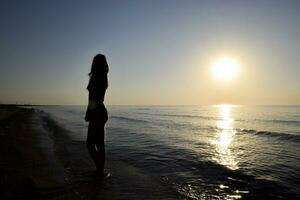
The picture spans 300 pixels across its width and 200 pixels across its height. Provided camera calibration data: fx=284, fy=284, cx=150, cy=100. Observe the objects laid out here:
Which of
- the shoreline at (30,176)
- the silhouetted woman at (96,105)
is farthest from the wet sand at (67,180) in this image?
the silhouetted woman at (96,105)

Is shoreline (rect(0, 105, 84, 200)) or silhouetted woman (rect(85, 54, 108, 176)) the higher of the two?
silhouetted woman (rect(85, 54, 108, 176))

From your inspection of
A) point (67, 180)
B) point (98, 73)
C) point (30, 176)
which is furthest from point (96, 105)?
point (30, 176)

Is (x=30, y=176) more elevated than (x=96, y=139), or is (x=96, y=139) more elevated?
(x=96, y=139)

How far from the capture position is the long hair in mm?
7125

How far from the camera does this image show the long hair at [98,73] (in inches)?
281

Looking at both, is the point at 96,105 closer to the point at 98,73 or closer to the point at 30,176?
the point at 98,73

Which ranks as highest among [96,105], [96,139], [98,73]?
[98,73]

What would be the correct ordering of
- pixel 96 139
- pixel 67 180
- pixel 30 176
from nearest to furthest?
pixel 30 176 → pixel 67 180 → pixel 96 139

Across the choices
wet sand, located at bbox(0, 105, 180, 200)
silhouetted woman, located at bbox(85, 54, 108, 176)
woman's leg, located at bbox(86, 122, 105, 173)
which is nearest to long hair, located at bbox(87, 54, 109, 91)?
silhouetted woman, located at bbox(85, 54, 108, 176)

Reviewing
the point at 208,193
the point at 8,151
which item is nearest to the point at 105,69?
the point at 208,193

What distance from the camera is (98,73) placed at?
23.4 feet

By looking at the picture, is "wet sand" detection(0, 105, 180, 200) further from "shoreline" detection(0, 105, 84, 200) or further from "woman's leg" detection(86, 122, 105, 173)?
"woman's leg" detection(86, 122, 105, 173)

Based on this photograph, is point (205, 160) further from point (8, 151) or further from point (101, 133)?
point (8, 151)

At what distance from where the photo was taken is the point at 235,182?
790 centimetres
